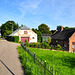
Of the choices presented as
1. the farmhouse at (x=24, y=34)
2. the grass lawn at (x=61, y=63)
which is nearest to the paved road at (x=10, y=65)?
the grass lawn at (x=61, y=63)

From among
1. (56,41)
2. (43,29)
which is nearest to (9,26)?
(43,29)

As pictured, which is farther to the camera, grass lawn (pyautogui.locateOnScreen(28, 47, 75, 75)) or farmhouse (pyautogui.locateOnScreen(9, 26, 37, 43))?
farmhouse (pyautogui.locateOnScreen(9, 26, 37, 43))

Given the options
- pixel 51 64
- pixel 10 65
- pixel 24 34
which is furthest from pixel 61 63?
pixel 24 34

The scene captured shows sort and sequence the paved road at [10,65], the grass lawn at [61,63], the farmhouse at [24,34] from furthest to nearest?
the farmhouse at [24,34] → the grass lawn at [61,63] → the paved road at [10,65]

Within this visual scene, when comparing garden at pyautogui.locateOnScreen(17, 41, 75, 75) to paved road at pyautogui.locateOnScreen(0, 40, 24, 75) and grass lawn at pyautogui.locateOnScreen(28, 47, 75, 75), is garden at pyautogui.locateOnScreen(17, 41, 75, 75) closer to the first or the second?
grass lawn at pyautogui.locateOnScreen(28, 47, 75, 75)

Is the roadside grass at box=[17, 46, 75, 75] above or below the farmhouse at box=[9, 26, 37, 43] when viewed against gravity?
below

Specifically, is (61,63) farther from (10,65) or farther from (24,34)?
(24,34)

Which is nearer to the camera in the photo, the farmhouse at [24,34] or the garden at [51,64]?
the garden at [51,64]

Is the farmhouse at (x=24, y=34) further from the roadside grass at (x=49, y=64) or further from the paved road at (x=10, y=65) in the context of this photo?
the roadside grass at (x=49, y=64)

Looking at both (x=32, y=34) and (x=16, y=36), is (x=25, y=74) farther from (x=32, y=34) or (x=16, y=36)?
(x=32, y=34)

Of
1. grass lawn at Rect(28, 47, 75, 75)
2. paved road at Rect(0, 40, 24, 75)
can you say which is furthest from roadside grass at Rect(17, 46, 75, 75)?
paved road at Rect(0, 40, 24, 75)

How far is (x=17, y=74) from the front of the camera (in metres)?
6.75

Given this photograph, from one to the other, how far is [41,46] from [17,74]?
15.6 metres

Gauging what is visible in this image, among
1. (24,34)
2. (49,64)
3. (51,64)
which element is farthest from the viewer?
(24,34)
